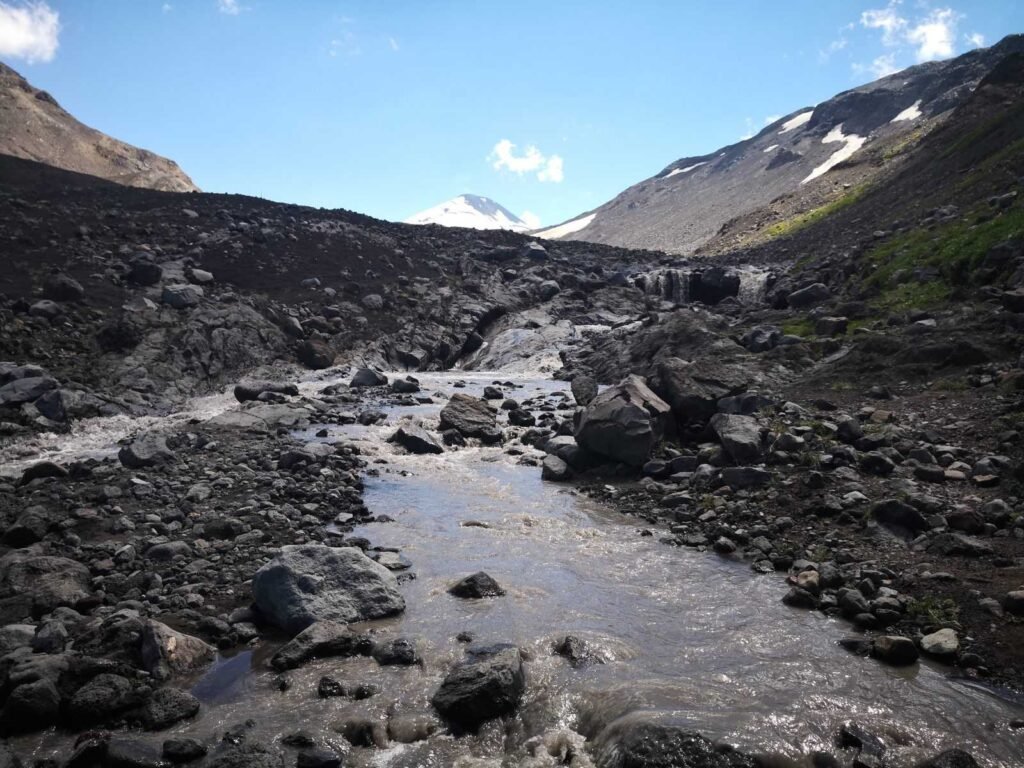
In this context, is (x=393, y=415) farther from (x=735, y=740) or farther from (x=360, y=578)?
Result: (x=735, y=740)

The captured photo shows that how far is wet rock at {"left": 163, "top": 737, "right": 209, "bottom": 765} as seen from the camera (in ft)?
22.3

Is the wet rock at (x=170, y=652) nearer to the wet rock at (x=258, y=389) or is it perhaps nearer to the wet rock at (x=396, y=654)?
the wet rock at (x=396, y=654)

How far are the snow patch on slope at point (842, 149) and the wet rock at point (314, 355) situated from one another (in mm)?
130919

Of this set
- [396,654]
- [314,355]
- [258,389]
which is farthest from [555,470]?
[314,355]

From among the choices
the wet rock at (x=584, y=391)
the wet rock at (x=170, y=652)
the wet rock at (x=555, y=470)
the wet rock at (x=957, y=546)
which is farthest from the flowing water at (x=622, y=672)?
the wet rock at (x=584, y=391)

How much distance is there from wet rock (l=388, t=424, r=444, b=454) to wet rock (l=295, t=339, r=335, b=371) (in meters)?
13.8

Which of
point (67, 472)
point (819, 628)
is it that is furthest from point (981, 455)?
point (67, 472)

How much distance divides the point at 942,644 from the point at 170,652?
10.2 metres

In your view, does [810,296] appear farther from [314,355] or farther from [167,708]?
[167,708]

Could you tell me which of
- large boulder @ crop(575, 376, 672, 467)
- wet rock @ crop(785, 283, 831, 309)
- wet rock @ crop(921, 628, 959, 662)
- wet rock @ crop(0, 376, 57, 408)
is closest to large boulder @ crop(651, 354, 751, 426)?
large boulder @ crop(575, 376, 672, 467)

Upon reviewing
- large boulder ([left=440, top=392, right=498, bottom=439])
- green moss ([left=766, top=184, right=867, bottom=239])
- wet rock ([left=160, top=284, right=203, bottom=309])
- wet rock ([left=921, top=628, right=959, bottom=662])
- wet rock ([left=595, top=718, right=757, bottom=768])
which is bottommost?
wet rock ([left=921, top=628, right=959, bottom=662])

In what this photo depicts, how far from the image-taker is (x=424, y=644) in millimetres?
9352

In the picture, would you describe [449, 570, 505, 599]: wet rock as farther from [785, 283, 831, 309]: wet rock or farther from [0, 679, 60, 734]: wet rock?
[785, 283, 831, 309]: wet rock

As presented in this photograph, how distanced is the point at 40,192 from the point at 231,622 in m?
46.2
